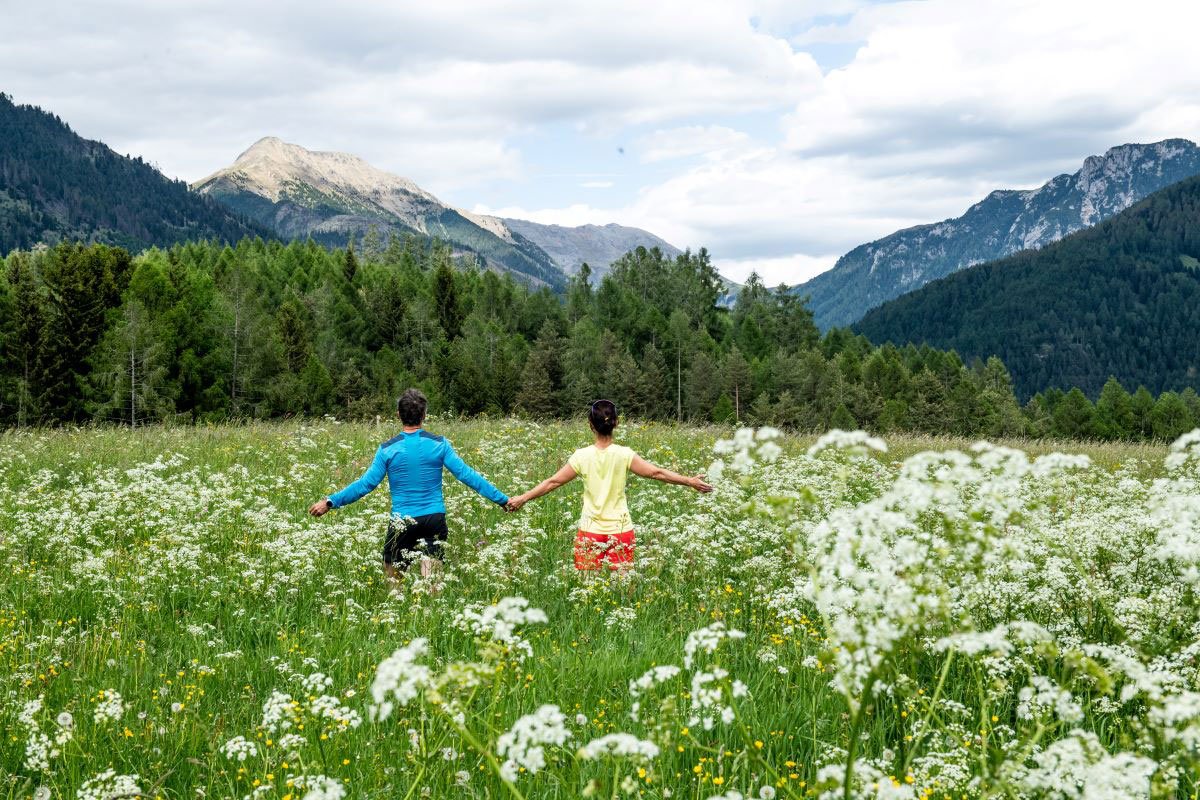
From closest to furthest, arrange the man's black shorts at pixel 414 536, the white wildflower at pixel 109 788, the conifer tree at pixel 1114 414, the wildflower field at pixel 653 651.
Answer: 1. the wildflower field at pixel 653 651
2. the white wildflower at pixel 109 788
3. the man's black shorts at pixel 414 536
4. the conifer tree at pixel 1114 414

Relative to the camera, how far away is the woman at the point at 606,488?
8188 mm

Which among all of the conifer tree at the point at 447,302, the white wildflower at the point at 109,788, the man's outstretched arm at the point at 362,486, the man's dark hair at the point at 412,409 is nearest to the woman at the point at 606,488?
the man's dark hair at the point at 412,409

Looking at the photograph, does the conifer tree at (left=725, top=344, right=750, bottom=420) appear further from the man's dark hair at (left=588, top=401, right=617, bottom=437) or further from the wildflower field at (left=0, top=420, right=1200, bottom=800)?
the man's dark hair at (left=588, top=401, right=617, bottom=437)

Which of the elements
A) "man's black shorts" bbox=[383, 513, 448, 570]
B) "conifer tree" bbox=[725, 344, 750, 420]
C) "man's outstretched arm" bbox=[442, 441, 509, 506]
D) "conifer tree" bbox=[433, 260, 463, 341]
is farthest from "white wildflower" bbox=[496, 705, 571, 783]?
"conifer tree" bbox=[433, 260, 463, 341]

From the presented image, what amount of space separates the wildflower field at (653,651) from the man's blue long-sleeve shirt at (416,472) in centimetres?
50

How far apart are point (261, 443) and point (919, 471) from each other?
53.2ft

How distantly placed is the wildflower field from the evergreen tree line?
128ft

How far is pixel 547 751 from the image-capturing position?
14.6 feet

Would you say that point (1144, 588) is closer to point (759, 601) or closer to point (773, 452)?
point (759, 601)

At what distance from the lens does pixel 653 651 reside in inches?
237

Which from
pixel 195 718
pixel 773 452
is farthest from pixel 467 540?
pixel 773 452

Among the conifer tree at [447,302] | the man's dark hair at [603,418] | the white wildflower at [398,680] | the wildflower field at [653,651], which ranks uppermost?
the conifer tree at [447,302]

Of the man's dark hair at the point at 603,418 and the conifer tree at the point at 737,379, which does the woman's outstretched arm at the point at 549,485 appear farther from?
the conifer tree at the point at 737,379

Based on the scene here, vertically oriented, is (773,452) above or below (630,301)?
below
